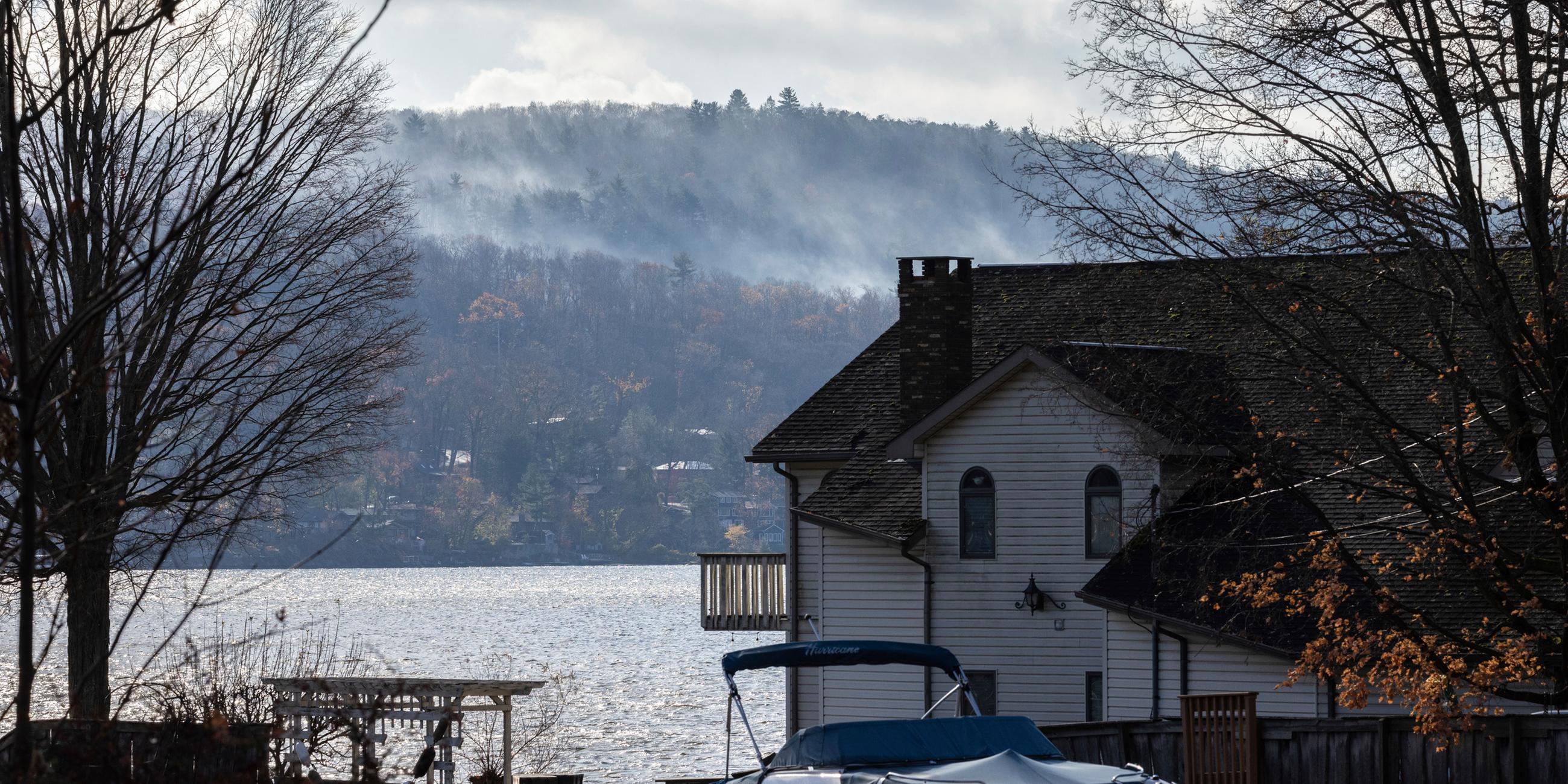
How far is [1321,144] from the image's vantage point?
15.9 metres

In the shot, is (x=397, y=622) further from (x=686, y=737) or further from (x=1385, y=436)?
(x=1385, y=436)

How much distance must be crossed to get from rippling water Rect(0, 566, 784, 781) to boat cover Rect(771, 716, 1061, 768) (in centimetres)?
473

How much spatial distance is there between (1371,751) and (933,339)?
42.1 ft

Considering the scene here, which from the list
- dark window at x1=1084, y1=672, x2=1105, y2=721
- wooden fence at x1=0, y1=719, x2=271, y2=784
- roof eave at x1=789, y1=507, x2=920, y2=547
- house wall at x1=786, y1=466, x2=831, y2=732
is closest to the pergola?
wooden fence at x1=0, y1=719, x2=271, y2=784

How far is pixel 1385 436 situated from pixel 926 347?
13.0 meters

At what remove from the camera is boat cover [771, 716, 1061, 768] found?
43.5ft

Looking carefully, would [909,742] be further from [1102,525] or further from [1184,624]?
[1102,525]

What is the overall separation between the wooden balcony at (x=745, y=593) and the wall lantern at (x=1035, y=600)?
564cm

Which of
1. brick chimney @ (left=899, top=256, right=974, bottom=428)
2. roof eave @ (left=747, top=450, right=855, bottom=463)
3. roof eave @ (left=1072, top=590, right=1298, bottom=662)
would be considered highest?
brick chimney @ (left=899, top=256, right=974, bottom=428)

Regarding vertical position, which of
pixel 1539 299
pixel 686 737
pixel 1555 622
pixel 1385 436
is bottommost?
pixel 686 737

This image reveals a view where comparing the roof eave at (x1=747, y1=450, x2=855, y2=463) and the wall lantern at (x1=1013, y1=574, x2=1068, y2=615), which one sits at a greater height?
the roof eave at (x1=747, y1=450, x2=855, y2=463)

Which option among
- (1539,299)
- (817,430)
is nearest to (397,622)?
(817,430)

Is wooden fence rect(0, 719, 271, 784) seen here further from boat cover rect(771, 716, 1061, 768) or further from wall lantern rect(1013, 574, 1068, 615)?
wall lantern rect(1013, 574, 1068, 615)

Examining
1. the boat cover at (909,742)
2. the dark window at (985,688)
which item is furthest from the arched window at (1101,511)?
the boat cover at (909,742)
